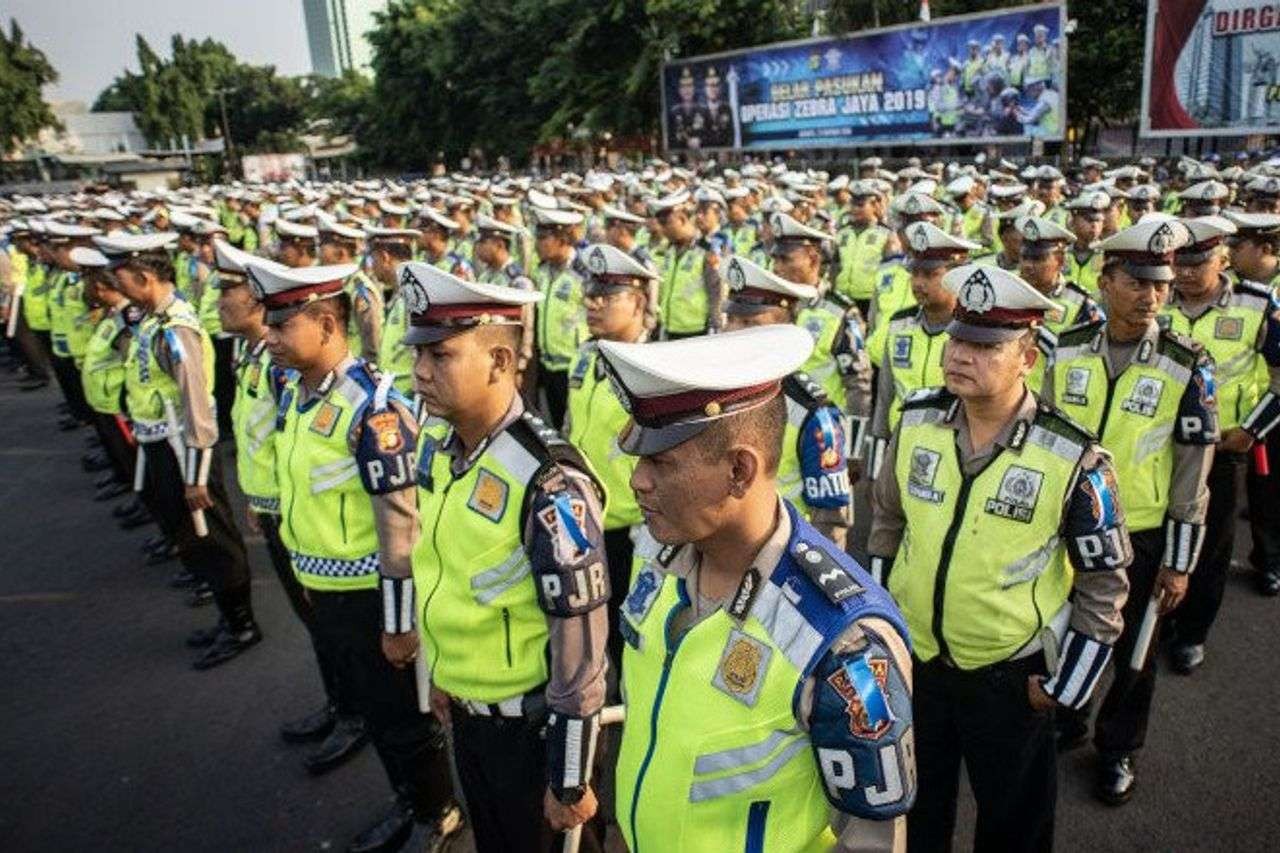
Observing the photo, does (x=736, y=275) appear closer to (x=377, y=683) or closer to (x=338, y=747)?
(x=377, y=683)

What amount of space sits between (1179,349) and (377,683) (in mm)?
3597

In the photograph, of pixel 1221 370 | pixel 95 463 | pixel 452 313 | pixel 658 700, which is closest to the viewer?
pixel 658 700

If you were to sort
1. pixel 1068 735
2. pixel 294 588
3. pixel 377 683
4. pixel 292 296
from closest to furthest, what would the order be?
pixel 292 296 → pixel 377 683 → pixel 1068 735 → pixel 294 588

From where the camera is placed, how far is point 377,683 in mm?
3451

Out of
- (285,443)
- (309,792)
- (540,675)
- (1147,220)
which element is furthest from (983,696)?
(309,792)

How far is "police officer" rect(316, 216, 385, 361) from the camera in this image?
7.59 meters

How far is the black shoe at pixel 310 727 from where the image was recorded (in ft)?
14.9

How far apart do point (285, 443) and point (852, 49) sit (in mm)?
24480

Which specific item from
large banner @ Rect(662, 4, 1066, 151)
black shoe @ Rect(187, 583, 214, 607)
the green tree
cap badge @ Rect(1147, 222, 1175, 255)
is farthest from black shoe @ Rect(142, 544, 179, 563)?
the green tree

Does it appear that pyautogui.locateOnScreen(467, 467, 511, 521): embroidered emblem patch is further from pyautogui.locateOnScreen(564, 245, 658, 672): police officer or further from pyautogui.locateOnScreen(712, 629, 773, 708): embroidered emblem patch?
pyautogui.locateOnScreen(564, 245, 658, 672): police officer

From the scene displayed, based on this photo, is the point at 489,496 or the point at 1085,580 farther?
the point at 1085,580

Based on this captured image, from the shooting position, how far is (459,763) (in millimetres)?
2861

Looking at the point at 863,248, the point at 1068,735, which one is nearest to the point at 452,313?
the point at 1068,735

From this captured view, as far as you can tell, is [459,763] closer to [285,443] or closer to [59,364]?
[285,443]
